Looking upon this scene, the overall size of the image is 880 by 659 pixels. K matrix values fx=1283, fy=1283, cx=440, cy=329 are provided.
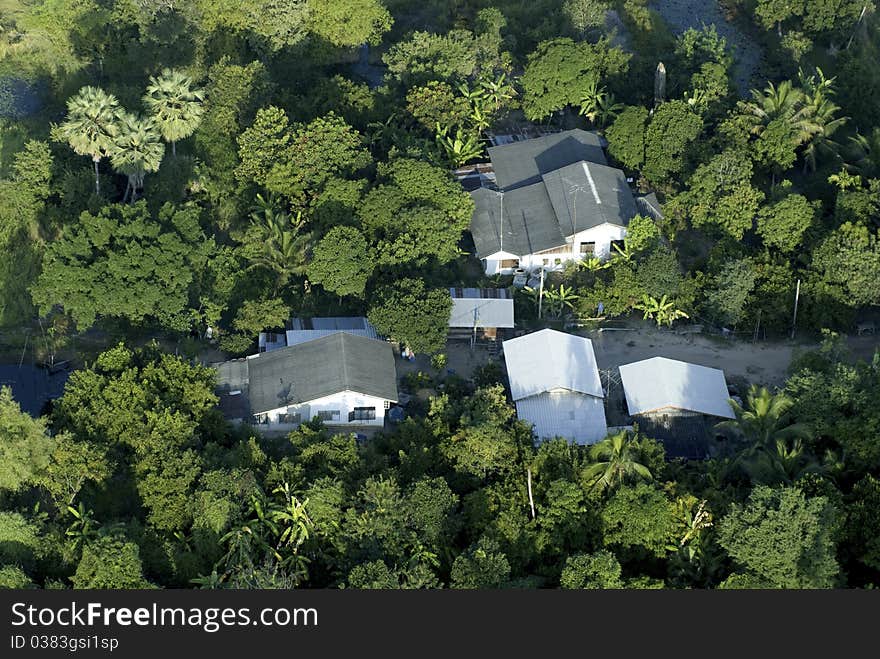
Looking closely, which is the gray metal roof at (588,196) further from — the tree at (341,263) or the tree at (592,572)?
the tree at (592,572)

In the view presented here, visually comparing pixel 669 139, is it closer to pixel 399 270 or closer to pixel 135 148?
pixel 399 270

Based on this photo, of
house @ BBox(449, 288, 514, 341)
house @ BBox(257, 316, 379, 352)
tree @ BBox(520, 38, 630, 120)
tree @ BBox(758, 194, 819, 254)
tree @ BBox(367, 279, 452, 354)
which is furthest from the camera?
tree @ BBox(520, 38, 630, 120)

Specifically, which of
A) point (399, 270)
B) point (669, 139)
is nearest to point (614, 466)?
point (399, 270)

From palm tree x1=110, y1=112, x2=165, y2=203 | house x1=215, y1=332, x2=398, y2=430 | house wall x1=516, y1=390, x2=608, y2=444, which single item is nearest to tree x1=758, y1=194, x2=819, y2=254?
house wall x1=516, y1=390, x2=608, y2=444

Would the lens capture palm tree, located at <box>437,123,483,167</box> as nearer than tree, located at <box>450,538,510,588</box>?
No

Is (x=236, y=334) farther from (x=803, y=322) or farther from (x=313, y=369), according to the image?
(x=803, y=322)

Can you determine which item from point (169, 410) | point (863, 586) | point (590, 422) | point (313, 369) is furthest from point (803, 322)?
point (169, 410)

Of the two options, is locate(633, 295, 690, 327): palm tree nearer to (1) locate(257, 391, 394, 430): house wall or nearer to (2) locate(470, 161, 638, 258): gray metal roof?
(2) locate(470, 161, 638, 258): gray metal roof
